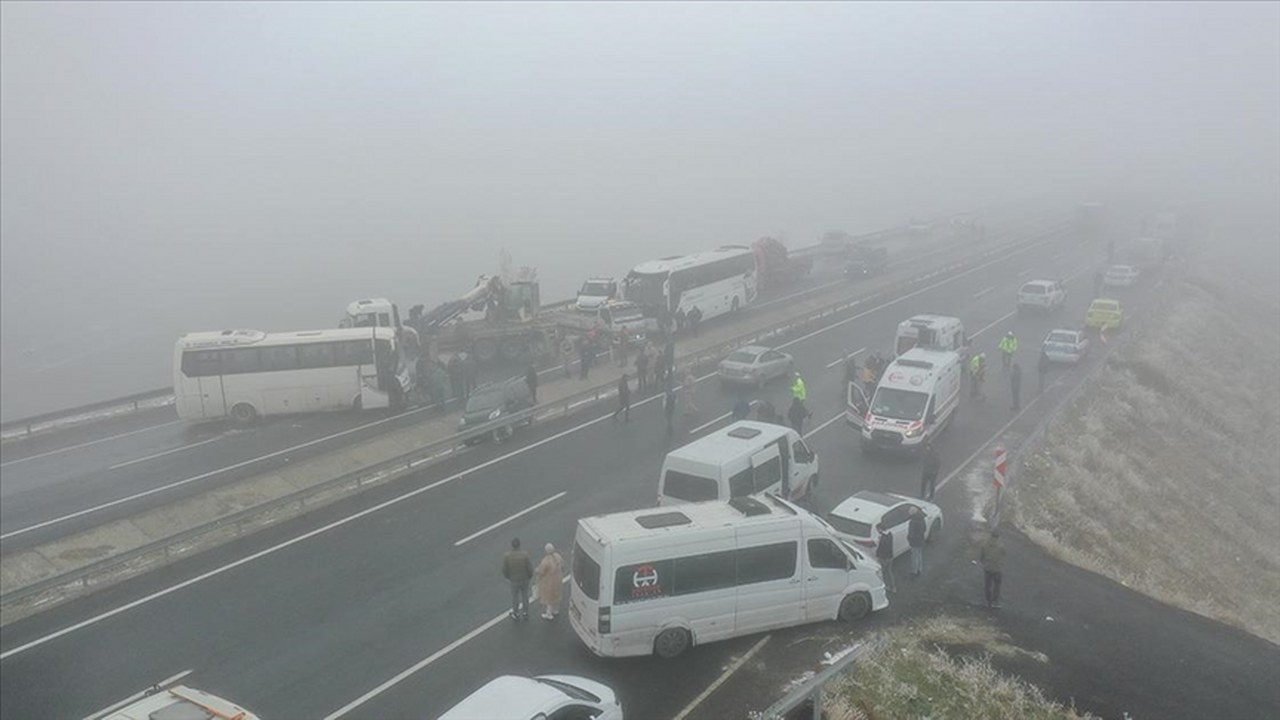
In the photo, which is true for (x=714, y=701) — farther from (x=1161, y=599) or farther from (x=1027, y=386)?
(x=1027, y=386)

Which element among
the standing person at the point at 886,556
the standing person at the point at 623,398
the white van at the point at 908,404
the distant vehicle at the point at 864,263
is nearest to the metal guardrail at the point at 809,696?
the standing person at the point at 886,556

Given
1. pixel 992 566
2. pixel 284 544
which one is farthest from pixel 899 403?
pixel 284 544

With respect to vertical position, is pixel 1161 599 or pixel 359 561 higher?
pixel 359 561

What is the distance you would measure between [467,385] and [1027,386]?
1995 cm

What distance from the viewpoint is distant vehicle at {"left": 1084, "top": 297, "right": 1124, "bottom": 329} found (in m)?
38.9

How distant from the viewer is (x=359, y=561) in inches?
723

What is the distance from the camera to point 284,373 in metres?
29.9

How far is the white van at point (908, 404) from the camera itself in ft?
77.8

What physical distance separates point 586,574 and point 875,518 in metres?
6.46

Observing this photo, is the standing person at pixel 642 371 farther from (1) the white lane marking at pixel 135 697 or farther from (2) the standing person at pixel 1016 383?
(1) the white lane marking at pixel 135 697

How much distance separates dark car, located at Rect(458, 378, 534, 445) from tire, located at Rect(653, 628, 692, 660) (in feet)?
42.0

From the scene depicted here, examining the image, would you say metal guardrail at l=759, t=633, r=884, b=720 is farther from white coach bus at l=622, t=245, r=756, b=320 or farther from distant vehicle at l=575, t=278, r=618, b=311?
distant vehicle at l=575, t=278, r=618, b=311

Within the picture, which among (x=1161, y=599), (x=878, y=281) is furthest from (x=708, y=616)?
(x=878, y=281)

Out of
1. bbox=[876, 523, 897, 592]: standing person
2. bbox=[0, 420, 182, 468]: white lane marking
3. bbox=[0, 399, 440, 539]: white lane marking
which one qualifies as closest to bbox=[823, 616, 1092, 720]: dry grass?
bbox=[876, 523, 897, 592]: standing person
